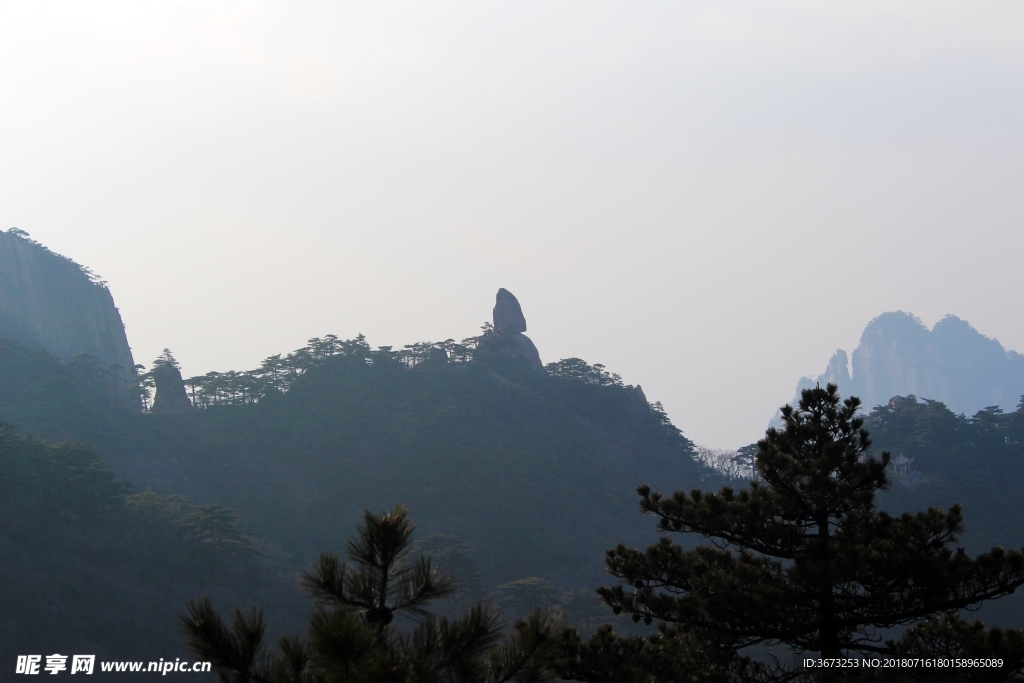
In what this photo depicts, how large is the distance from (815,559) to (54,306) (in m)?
77.4

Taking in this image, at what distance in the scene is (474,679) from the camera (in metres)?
5.36

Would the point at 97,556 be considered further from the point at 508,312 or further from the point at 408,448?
the point at 508,312

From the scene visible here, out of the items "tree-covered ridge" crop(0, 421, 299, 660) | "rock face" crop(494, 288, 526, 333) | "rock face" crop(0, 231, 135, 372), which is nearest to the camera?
"tree-covered ridge" crop(0, 421, 299, 660)

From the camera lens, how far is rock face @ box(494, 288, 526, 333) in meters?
77.2

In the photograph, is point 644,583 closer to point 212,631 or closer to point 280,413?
point 212,631

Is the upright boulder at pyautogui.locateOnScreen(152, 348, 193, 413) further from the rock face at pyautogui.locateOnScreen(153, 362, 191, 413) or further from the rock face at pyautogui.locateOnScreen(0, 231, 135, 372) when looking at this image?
the rock face at pyautogui.locateOnScreen(0, 231, 135, 372)

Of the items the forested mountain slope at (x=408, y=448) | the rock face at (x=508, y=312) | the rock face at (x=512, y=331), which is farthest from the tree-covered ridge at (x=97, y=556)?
the rock face at (x=508, y=312)

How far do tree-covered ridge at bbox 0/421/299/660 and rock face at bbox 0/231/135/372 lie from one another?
34.3m

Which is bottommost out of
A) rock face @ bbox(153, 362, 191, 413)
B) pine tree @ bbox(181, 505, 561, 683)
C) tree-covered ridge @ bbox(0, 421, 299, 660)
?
tree-covered ridge @ bbox(0, 421, 299, 660)

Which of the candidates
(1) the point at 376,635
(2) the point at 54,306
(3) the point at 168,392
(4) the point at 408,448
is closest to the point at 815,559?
(1) the point at 376,635

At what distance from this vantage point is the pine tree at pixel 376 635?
188 inches

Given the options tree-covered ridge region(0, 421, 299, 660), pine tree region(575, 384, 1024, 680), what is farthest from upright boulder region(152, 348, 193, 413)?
pine tree region(575, 384, 1024, 680)

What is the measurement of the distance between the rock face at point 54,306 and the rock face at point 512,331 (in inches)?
1311

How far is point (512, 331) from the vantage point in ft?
246
